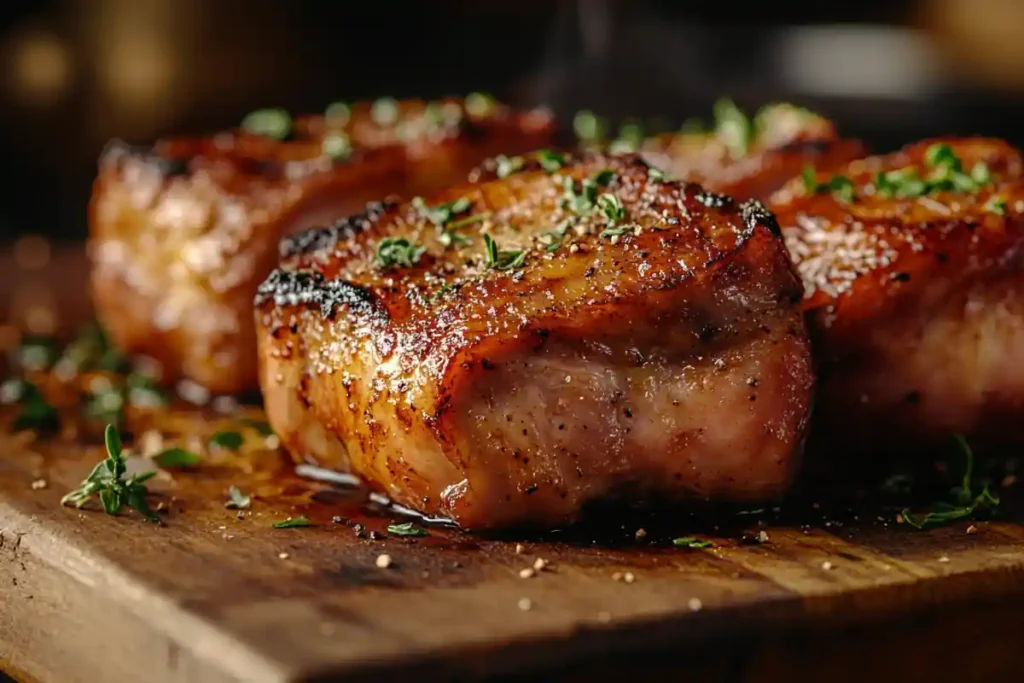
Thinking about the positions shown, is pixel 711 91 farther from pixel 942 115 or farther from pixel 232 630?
pixel 232 630

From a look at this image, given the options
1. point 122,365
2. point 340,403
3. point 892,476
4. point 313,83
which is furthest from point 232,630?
point 313,83

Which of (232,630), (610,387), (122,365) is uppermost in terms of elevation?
(610,387)

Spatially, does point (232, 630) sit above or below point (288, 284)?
below

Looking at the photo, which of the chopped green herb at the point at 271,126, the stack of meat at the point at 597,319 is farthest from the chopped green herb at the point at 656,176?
the chopped green herb at the point at 271,126

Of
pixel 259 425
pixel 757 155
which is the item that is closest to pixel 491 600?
pixel 259 425

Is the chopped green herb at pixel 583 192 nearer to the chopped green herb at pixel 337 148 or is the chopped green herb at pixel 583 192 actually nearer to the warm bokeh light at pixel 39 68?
the chopped green herb at pixel 337 148

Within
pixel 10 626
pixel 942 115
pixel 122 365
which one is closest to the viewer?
pixel 10 626
